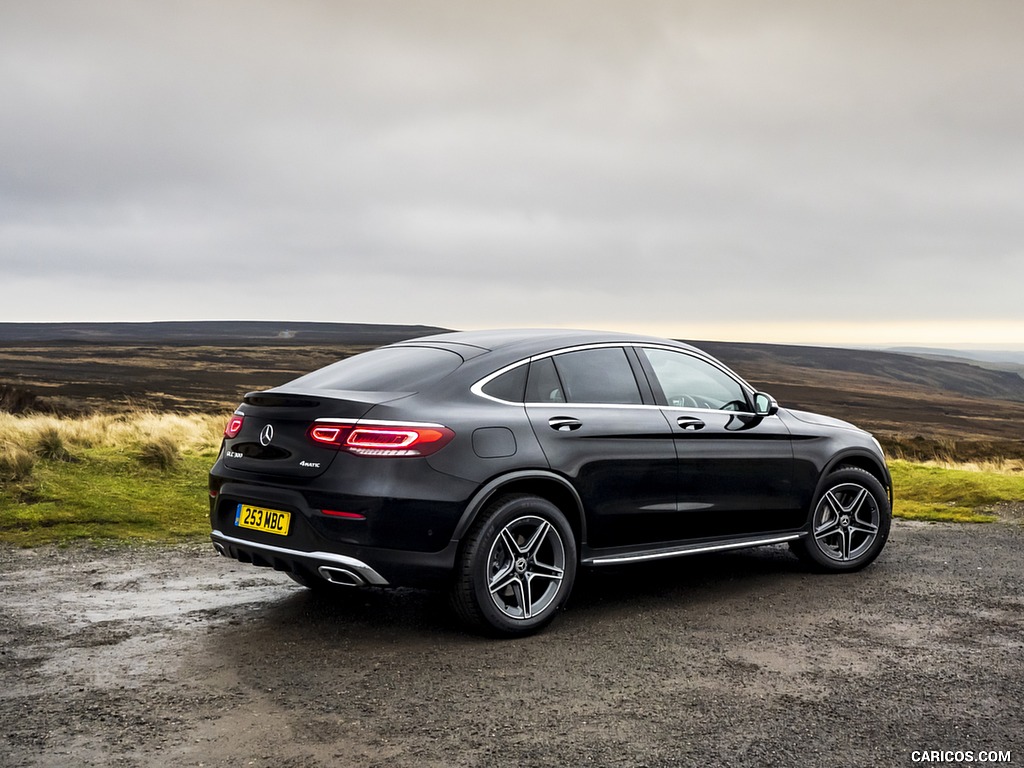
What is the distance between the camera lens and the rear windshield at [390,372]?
5.92 metres

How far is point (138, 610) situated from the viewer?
6.38m

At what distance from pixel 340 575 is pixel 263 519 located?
0.65 m

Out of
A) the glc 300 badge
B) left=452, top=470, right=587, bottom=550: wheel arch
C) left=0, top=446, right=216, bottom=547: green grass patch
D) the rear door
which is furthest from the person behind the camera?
left=0, top=446, right=216, bottom=547: green grass patch

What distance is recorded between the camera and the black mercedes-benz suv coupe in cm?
549

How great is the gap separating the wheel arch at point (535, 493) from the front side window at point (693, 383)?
3.75ft

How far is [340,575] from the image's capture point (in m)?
5.50

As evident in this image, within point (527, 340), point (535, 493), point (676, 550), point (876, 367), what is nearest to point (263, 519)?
point (535, 493)

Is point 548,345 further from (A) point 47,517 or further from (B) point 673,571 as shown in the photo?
(A) point 47,517

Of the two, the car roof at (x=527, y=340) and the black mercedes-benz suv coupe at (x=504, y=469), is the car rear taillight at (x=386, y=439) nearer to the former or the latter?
the black mercedes-benz suv coupe at (x=504, y=469)

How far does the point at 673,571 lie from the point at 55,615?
4.37 meters

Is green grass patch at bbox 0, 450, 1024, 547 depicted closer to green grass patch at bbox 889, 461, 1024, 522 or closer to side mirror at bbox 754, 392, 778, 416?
green grass patch at bbox 889, 461, 1024, 522

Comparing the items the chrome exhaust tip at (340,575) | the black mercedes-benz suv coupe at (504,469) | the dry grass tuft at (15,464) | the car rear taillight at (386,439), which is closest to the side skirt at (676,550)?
the black mercedes-benz suv coupe at (504,469)

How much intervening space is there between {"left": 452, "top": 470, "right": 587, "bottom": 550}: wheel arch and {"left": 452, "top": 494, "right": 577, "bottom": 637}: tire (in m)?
0.07

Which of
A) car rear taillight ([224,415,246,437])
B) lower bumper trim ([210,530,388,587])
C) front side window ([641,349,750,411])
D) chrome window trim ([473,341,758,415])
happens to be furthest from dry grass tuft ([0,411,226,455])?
front side window ([641,349,750,411])
